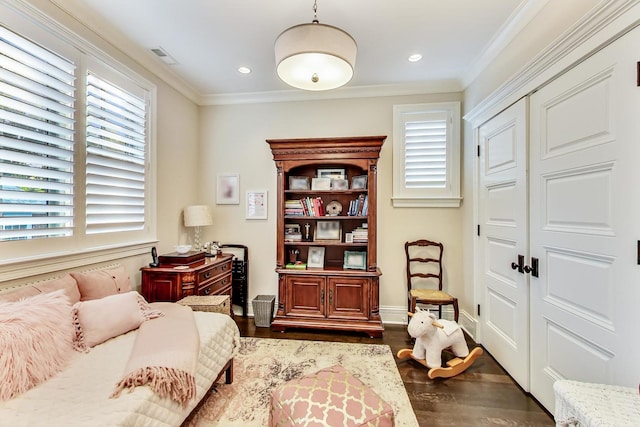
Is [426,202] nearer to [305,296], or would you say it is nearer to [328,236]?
[328,236]

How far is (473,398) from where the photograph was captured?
2.04 meters

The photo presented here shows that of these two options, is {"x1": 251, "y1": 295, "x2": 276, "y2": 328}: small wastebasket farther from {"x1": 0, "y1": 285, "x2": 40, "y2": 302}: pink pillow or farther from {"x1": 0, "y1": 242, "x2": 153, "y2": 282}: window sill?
{"x1": 0, "y1": 285, "x2": 40, "y2": 302}: pink pillow

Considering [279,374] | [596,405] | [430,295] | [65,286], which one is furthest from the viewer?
[430,295]

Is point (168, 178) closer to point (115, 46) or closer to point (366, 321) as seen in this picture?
point (115, 46)

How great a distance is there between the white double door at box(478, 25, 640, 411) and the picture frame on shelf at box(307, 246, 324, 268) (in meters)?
1.83

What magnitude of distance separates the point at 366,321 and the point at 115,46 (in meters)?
3.65

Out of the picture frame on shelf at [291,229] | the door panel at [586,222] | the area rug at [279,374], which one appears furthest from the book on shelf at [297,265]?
the door panel at [586,222]

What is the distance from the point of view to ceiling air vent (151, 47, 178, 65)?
2711mm

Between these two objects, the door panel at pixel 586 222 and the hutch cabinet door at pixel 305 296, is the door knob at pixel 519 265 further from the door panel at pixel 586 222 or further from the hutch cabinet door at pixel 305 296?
the hutch cabinet door at pixel 305 296

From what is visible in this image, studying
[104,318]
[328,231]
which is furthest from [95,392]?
[328,231]

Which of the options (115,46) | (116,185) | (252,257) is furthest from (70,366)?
(115,46)

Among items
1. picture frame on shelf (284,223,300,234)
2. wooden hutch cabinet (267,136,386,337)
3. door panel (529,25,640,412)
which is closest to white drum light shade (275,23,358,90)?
wooden hutch cabinet (267,136,386,337)

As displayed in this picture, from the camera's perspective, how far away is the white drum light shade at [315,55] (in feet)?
5.33

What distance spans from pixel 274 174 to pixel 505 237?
269 centimetres
